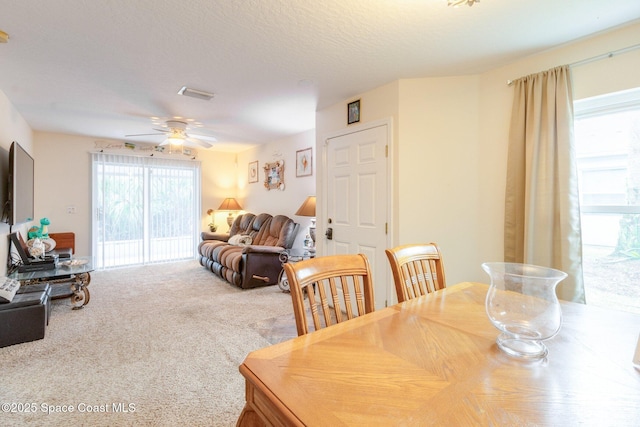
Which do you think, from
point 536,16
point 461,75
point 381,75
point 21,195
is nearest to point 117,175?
point 21,195

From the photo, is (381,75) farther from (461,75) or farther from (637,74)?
(637,74)

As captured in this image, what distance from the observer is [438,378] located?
0.75m

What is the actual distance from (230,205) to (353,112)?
154 inches

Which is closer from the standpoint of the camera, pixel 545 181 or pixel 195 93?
pixel 545 181

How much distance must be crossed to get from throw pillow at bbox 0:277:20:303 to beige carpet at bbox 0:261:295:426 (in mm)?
387

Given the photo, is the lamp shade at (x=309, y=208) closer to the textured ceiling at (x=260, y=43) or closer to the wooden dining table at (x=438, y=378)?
the textured ceiling at (x=260, y=43)

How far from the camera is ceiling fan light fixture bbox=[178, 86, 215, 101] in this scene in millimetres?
2938

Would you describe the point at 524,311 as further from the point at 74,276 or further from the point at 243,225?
the point at 243,225

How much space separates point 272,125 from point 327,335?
3840mm

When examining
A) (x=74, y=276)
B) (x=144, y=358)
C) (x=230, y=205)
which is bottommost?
(x=144, y=358)

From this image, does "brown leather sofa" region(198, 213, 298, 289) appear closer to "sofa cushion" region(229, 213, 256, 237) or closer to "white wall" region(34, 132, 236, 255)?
"sofa cushion" region(229, 213, 256, 237)

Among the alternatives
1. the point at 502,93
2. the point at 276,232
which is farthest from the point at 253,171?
the point at 502,93

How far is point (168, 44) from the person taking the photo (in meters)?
2.11

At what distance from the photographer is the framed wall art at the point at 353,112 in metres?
3.08
